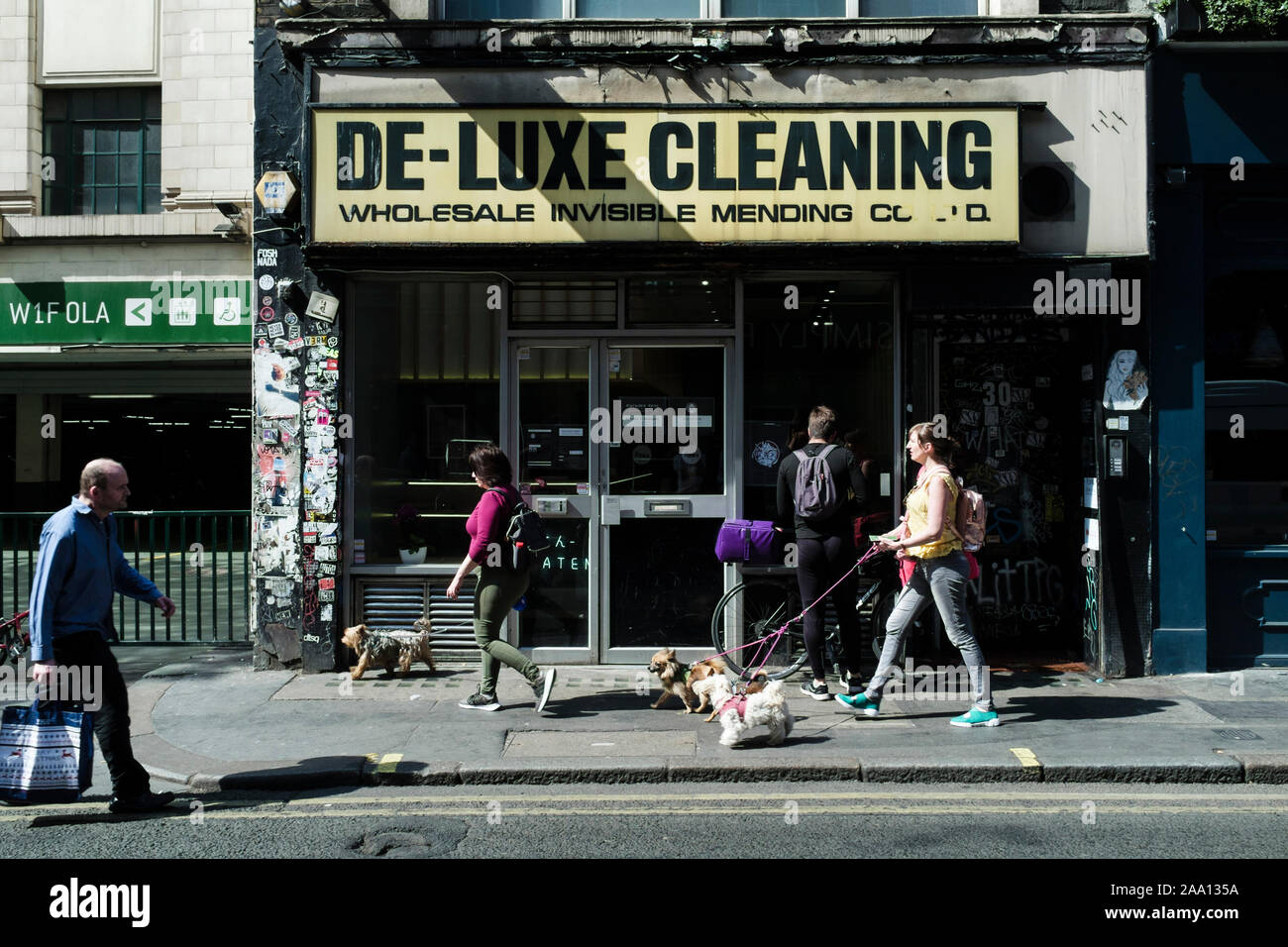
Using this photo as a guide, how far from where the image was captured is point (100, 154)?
46.3ft

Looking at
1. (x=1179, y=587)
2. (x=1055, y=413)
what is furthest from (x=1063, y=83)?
(x=1179, y=587)

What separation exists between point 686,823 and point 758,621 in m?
3.73

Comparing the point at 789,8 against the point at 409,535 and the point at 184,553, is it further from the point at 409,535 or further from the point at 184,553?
the point at 184,553

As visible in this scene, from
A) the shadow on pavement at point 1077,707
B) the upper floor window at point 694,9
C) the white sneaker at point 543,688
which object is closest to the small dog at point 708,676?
the white sneaker at point 543,688

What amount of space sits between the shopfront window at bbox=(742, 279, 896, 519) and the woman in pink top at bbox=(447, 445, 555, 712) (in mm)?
2448

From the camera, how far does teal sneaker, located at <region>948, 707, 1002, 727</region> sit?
23.7ft

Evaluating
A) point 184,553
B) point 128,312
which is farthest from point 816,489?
point 128,312

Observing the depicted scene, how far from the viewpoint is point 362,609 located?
369 inches

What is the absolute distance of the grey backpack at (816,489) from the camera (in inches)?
313

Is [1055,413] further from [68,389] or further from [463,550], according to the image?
[68,389]

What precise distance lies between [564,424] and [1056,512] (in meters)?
4.28

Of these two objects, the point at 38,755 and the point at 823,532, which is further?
the point at 823,532

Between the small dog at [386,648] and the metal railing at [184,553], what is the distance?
6.11 ft

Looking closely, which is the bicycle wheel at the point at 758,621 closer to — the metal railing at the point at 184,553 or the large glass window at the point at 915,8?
the metal railing at the point at 184,553
